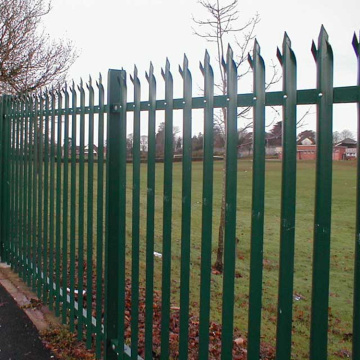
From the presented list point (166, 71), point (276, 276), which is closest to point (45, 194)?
point (166, 71)

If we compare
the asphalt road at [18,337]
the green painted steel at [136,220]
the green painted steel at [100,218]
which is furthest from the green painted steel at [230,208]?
the asphalt road at [18,337]

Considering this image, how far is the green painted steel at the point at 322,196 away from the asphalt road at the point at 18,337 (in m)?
2.43

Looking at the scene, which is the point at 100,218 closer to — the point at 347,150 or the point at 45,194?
the point at 45,194

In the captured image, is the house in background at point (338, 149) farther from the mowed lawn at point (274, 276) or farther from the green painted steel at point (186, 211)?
the green painted steel at point (186, 211)

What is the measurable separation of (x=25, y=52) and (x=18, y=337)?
10.7 m

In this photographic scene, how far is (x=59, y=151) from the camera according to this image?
4.12 meters

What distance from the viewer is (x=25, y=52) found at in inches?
496

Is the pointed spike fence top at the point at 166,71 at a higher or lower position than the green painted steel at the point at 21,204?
higher

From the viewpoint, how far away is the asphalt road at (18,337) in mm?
3418

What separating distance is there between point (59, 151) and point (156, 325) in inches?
77.0

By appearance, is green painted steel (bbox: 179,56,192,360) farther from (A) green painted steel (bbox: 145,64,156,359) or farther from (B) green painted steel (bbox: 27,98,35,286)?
(B) green painted steel (bbox: 27,98,35,286)

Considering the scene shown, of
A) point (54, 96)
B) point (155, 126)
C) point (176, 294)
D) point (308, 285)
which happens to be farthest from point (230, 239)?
point (308, 285)

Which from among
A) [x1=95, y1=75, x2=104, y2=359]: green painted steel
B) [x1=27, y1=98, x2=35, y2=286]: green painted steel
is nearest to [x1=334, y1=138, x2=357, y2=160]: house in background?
[x1=95, y1=75, x2=104, y2=359]: green painted steel

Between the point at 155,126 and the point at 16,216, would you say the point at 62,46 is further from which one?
the point at 155,126
